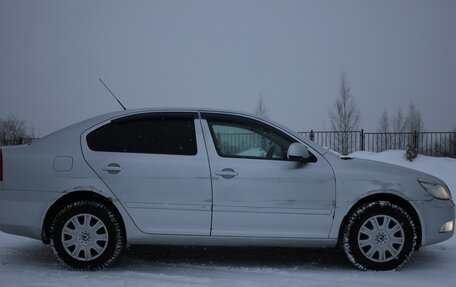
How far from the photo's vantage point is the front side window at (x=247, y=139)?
4.36m

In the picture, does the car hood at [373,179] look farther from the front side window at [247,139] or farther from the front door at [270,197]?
the front side window at [247,139]

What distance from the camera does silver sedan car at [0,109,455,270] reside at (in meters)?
4.20

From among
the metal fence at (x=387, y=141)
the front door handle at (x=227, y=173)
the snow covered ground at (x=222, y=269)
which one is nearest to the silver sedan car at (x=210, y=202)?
the front door handle at (x=227, y=173)

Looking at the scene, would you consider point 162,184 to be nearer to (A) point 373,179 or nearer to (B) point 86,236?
(B) point 86,236

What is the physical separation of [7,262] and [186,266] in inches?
76.4

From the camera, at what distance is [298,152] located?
13.6 feet

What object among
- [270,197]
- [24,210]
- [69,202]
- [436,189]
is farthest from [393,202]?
[24,210]

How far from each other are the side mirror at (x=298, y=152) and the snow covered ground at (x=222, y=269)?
114cm

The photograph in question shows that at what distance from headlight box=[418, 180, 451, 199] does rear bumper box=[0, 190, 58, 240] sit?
12.2 feet

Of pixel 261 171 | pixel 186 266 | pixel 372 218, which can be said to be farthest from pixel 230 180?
pixel 372 218

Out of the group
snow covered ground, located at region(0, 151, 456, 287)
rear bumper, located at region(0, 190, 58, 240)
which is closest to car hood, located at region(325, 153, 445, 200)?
snow covered ground, located at region(0, 151, 456, 287)

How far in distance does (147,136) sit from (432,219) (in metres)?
3.00

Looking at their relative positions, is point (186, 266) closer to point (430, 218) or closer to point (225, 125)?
point (225, 125)

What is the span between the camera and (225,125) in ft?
14.9
